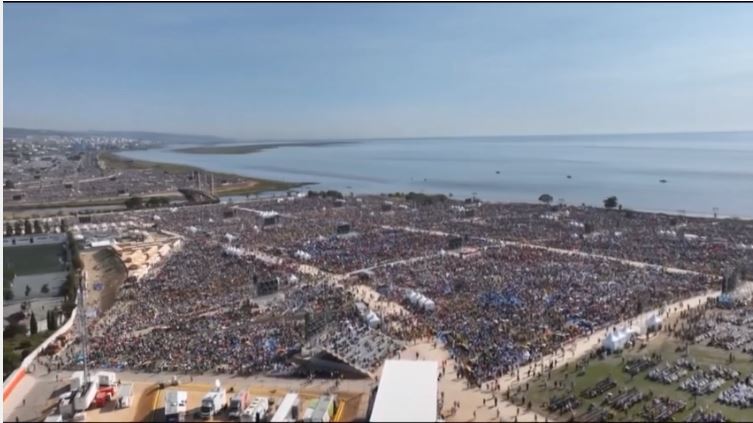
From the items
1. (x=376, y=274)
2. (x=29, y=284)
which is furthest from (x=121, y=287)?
(x=376, y=274)

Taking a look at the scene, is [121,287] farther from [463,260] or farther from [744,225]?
[744,225]

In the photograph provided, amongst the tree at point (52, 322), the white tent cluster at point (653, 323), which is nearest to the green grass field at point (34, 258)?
the tree at point (52, 322)

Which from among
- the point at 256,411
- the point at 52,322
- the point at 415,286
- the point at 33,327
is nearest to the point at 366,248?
the point at 415,286

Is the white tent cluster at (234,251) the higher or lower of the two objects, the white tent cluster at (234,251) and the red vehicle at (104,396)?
the higher

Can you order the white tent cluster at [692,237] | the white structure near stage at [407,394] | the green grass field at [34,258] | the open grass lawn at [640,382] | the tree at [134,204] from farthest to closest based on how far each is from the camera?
the tree at [134,204], the white tent cluster at [692,237], the green grass field at [34,258], the open grass lawn at [640,382], the white structure near stage at [407,394]

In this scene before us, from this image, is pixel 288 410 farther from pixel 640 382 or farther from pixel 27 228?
pixel 27 228

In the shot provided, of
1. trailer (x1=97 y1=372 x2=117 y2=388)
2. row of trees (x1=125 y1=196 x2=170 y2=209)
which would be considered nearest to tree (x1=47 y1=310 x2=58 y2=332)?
trailer (x1=97 y1=372 x2=117 y2=388)

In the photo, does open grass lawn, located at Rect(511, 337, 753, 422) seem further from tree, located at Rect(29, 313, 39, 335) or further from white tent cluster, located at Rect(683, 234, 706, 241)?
white tent cluster, located at Rect(683, 234, 706, 241)

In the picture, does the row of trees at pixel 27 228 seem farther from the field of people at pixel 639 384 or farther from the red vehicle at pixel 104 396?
the field of people at pixel 639 384
